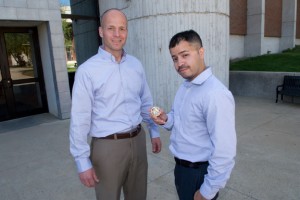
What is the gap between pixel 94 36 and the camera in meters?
8.40

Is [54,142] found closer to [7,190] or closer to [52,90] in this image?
[7,190]

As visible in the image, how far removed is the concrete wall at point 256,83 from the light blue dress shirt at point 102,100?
723 cm

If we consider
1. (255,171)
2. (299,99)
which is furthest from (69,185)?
(299,99)

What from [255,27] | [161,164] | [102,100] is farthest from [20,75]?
[255,27]

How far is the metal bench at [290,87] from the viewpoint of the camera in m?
7.39

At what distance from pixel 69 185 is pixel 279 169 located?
288 centimetres

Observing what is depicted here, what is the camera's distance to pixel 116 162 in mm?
2039

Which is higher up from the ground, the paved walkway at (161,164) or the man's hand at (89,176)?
the man's hand at (89,176)

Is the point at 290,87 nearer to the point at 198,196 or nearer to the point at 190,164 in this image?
the point at 190,164

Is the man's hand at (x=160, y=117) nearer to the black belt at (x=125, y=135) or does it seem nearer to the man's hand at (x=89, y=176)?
the black belt at (x=125, y=135)

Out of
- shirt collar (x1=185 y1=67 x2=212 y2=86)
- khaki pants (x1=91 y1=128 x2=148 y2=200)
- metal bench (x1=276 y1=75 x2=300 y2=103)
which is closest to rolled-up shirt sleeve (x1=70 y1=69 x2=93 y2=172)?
khaki pants (x1=91 y1=128 x2=148 y2=200)

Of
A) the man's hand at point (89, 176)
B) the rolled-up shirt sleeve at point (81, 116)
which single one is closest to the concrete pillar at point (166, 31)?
→ the rolled-up shirt sleeve at point (81, 116)

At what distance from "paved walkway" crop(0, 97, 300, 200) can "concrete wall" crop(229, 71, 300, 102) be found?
2362 mm

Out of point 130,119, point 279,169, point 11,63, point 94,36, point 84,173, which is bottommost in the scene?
point 279,169
